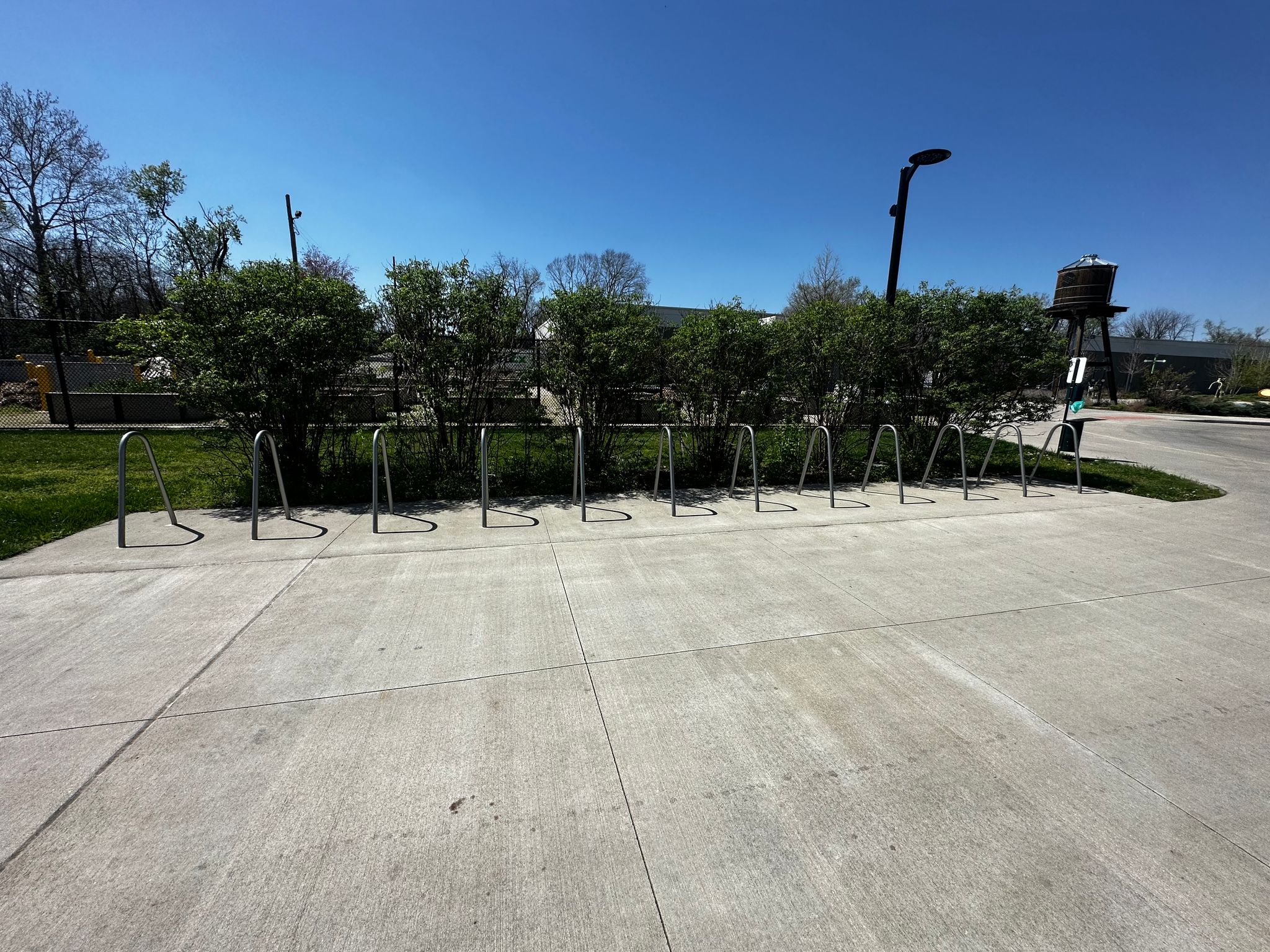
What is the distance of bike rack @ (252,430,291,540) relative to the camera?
5.07m

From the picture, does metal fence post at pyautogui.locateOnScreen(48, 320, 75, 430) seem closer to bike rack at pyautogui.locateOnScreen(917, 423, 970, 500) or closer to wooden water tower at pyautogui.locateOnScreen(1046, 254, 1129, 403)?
bike rack at pyautogui.locateOnScreen(917, 423, 970, 500)

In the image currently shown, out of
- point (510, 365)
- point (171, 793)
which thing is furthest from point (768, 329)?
point (171, 793)

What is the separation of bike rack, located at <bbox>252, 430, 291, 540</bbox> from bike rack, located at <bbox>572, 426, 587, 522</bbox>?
3089 mm

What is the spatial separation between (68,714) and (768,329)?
756 cm

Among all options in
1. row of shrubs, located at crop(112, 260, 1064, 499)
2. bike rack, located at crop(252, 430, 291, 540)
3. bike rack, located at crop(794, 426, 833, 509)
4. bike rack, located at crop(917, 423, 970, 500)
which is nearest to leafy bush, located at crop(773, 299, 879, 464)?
row of shrubs, located at crop(112, 260, 1064, 499)

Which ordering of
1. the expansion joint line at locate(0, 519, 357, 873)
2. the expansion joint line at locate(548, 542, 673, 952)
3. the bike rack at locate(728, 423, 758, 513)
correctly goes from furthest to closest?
the bike rack at locate(728, 423, 758, 513), the expansion joint line at locate(0, 519, 357, 873), the expansion joint line at locate(548, 542, 673, 952)

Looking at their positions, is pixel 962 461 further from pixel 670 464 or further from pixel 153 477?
pixel 153 477

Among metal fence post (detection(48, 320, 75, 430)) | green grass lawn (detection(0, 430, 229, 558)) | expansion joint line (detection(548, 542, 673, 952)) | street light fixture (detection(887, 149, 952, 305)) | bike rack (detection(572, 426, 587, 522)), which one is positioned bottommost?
expansion joint line (detection(548, 542, 673, 952))

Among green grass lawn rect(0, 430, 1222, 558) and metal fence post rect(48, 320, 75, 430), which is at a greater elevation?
metal fence post rect(48, 320, 75, 430)

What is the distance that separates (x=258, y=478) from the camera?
5199 millimetres

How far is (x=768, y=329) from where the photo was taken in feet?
24.9

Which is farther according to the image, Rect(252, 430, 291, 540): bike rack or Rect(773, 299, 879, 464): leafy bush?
Rect(773, 299, 879, 464): leafy bush

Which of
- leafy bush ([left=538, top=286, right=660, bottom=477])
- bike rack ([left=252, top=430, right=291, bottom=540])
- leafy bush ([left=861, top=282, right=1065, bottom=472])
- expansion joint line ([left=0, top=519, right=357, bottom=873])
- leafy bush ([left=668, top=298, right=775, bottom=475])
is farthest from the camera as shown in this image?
leafy bush ([left=861, top=282, right=1065, bottom=472])

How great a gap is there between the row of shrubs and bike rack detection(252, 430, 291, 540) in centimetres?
47
